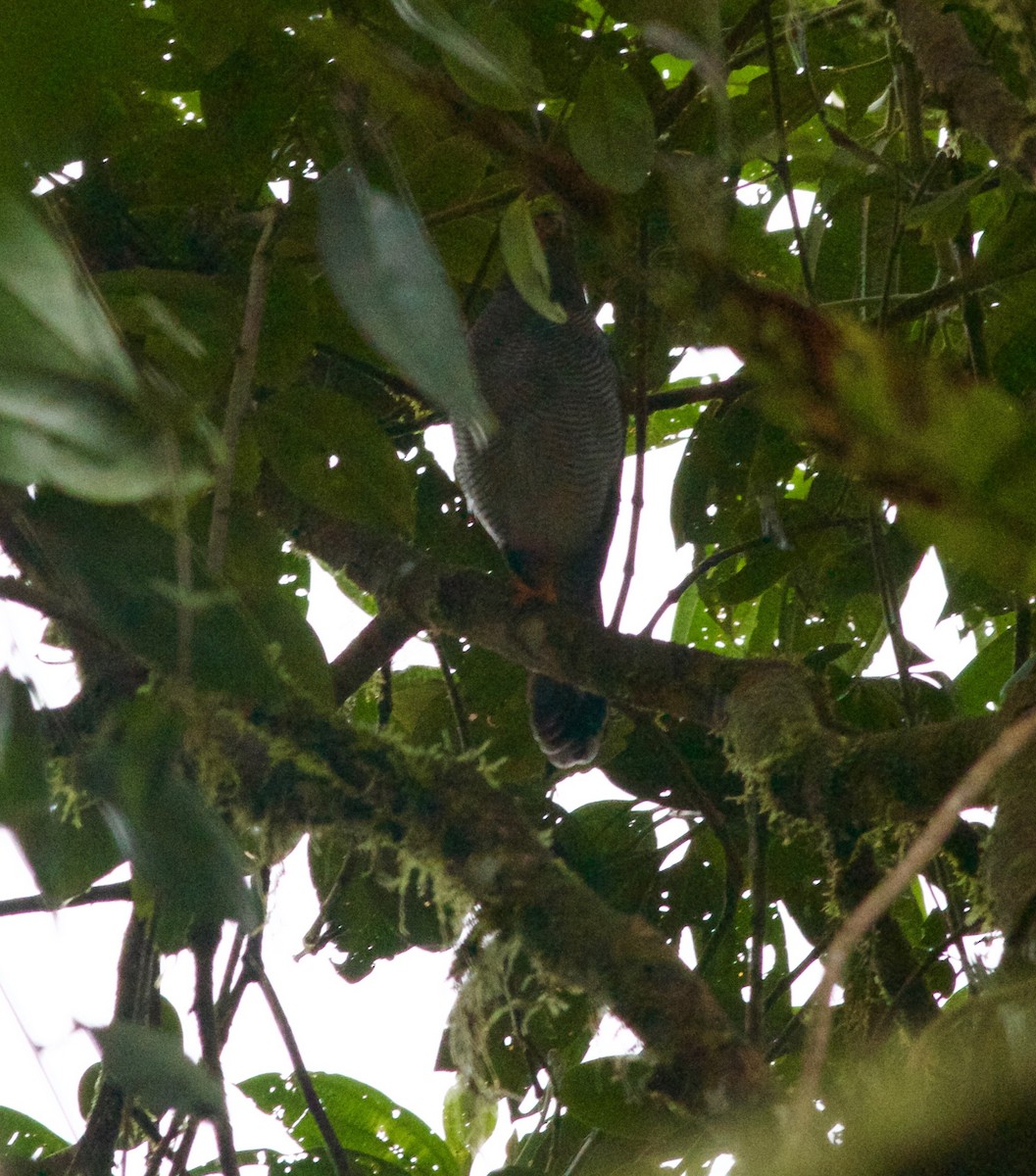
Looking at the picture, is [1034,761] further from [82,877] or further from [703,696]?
[82,877]

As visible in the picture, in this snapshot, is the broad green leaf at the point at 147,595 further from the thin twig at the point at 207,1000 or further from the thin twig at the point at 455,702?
the thin twig at the point at 455,702

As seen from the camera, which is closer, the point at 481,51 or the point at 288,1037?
the point at 481,51

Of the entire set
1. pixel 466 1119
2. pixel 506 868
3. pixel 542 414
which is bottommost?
pixel 466 1119

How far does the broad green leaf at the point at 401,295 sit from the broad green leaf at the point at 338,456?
27.7 inches

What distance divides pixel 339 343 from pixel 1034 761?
1.41 meters

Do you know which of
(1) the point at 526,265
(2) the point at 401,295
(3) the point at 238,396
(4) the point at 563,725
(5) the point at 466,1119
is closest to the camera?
(2) the point at 401,295

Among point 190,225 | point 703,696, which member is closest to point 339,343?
point 190,225

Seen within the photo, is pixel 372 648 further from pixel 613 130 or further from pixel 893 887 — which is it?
pixel 893 887

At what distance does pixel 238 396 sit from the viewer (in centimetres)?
125

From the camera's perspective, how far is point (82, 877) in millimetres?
1506

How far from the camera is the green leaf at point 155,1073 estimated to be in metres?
0.89

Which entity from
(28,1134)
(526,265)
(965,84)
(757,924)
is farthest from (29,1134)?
(965,84)

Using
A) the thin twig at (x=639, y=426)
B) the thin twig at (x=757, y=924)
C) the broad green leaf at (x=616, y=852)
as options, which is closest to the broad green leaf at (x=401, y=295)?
the thin twig at (x=639, y=426)

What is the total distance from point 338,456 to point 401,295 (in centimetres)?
89
